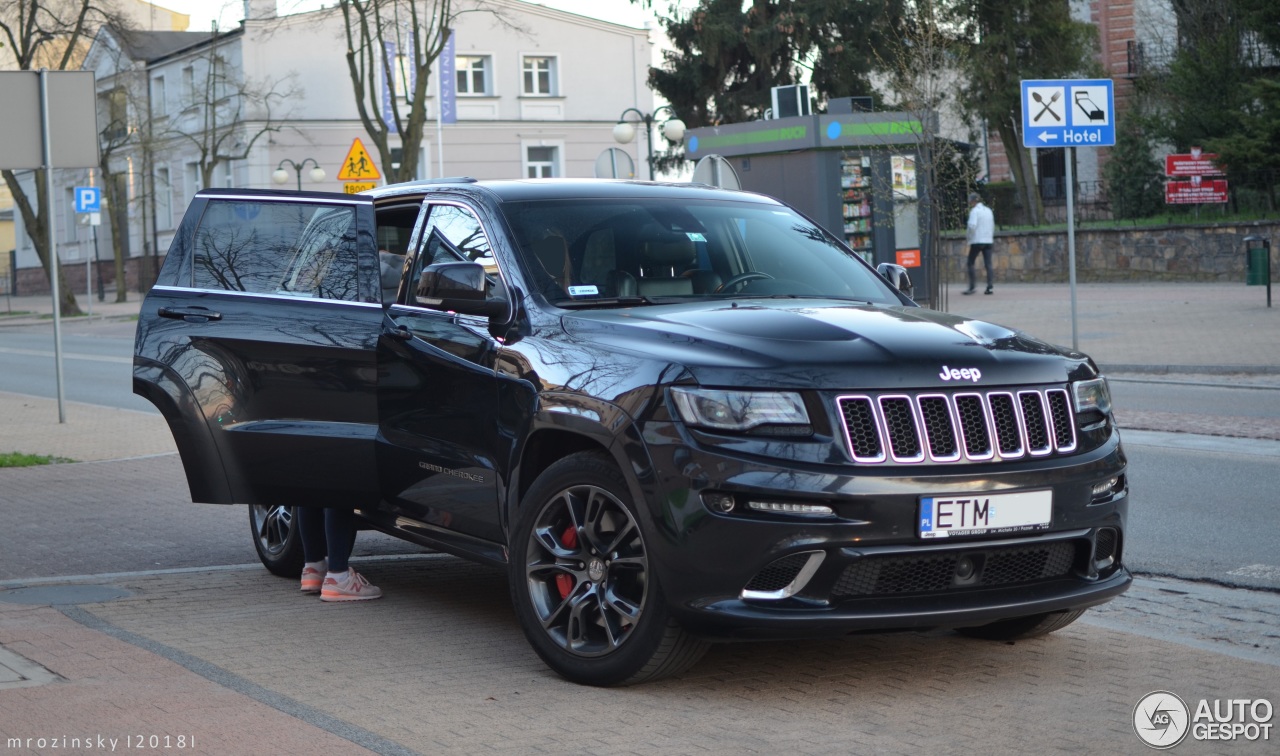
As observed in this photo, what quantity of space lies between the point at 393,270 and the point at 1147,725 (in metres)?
3.69

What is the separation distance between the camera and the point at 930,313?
5941 mm

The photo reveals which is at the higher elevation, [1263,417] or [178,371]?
[178,371]

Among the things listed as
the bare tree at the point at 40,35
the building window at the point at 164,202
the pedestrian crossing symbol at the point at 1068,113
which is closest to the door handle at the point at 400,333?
the pedestrian crossing symbol at the point at 1068,113

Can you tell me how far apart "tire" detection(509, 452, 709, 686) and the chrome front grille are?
79 cm

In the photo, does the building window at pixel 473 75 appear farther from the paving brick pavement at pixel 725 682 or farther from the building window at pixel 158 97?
the paving brick pavement at pixel 725 682

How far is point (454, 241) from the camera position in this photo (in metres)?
6.46

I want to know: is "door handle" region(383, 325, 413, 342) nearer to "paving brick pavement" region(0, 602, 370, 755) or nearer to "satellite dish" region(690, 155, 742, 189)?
"paving brick pavement" region(0, 602, 370, 755)

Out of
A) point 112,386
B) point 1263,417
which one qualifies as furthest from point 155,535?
point 112,386

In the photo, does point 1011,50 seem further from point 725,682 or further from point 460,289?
point 725,682

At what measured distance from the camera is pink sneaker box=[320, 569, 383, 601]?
23.1ft

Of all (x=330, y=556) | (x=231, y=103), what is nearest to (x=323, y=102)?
A: (x=231, y=103)

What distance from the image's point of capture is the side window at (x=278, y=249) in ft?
22.6

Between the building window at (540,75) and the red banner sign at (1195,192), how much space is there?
26.1m

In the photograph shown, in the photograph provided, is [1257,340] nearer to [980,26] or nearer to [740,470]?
[740,470]
